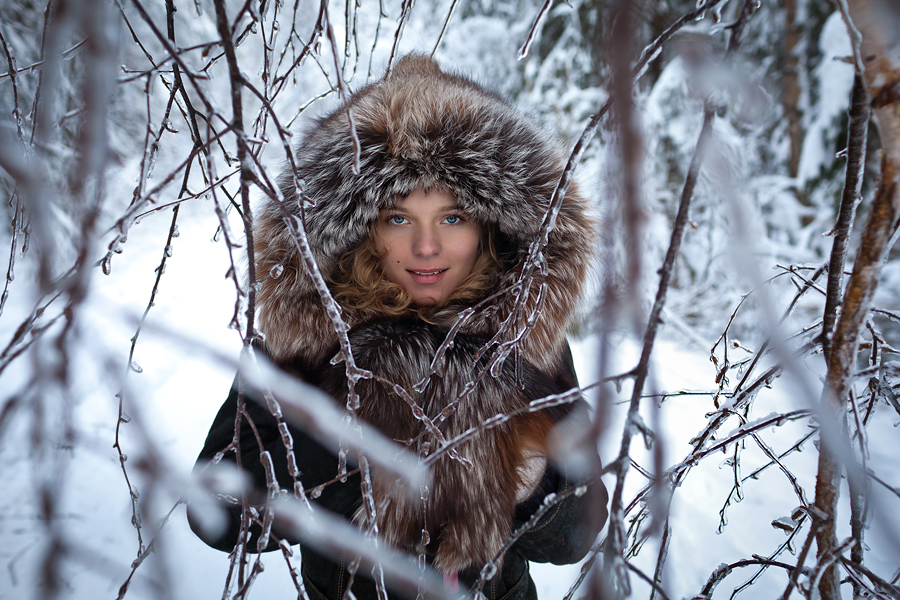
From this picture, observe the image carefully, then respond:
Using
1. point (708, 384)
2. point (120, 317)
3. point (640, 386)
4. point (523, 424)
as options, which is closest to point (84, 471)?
point (523, 424)

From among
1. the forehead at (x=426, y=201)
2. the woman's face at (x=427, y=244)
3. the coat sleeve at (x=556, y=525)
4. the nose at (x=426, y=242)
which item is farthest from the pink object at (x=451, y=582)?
the forehead at (x=426, y=201)

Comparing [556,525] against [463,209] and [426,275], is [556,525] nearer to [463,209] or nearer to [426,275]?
[426,275]

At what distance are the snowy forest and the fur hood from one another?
0.12m

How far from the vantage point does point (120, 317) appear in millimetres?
332

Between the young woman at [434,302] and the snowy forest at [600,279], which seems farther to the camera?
the young woman at [434,302]

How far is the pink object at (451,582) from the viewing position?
1.01 meters

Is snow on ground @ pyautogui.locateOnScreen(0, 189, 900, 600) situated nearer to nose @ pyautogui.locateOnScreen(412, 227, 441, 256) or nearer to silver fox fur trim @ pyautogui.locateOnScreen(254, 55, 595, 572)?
silver fox fur trim @ pyautogui.locateOnScreen(254, 55, 595, 572)

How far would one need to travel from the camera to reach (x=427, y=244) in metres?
1.16

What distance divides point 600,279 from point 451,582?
0.90m

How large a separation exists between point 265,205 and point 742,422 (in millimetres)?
1193

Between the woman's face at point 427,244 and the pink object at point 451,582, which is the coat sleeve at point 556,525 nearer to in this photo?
the pink object at point 451,582

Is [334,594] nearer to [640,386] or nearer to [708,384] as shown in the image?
[640,386]

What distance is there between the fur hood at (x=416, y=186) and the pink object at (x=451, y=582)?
1.81ft

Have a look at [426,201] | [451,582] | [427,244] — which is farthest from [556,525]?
[426,201]
